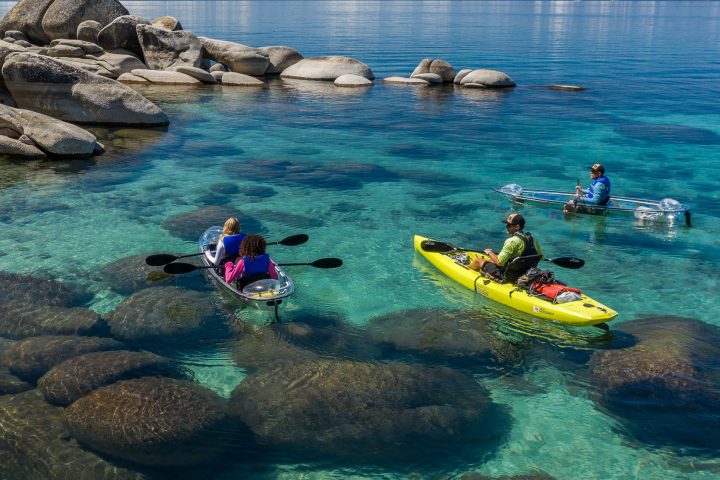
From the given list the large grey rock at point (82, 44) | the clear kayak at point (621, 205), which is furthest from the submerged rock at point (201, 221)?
the large grey rock at point (82, 44)

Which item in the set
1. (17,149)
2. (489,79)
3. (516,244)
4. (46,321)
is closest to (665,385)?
(516,244)

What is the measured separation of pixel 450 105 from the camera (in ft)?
107

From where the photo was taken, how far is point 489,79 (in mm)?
37094

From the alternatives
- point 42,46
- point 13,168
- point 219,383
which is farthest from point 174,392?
point 42,46

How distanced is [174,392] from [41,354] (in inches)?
97.5

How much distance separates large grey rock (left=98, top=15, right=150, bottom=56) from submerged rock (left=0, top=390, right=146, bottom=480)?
104ft

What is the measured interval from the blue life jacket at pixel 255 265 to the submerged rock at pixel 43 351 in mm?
2368

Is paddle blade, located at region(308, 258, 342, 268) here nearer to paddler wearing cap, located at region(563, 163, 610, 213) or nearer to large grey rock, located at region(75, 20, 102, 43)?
paddler wearing cap, located at region(563, 163, 610, 213)

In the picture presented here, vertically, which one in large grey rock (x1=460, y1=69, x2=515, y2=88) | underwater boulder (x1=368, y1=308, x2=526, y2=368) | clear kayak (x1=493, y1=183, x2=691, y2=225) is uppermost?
large grey rock (x1=460, y1=69, x2=515, y2=88)

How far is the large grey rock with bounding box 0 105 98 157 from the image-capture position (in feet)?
68.0

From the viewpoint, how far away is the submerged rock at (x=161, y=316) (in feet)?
35.6

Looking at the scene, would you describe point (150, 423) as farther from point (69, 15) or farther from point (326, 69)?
point (69, 15)

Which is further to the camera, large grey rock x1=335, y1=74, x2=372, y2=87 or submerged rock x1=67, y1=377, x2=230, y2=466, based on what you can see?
large grey rock x1=335, y1=74, x2=372, y2=87

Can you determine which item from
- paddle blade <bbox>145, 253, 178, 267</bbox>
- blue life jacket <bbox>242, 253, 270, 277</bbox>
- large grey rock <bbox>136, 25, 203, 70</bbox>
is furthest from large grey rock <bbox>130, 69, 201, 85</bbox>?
blue life jacket <bbox>242, 253, 270, 277</bbox>
